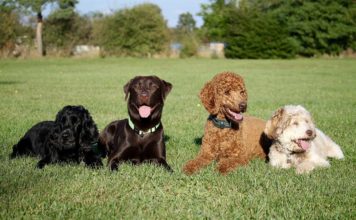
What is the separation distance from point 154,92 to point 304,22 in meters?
51.6

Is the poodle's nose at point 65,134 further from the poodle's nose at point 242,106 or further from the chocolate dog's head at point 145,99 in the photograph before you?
the poodle's nose at point 242,106

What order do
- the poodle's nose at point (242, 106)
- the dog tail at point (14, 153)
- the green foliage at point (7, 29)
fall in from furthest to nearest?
the green foliage at point (7, 29) < the dog tail at point (14, 153) < the poodle's nose at point (242, 106)

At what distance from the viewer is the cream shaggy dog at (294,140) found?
244 inches

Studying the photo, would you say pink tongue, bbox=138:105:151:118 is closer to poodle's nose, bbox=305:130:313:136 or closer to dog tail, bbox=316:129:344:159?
poodle's nose, bbox=305:130:313:136

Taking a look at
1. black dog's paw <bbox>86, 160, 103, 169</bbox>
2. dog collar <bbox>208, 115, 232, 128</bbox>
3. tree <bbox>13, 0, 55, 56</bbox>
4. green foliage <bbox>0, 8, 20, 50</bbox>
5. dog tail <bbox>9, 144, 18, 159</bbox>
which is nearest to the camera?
black dog's paw <bbox>86, 160, 103, 169</bbox>

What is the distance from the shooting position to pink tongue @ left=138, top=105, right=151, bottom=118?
6.34 meters

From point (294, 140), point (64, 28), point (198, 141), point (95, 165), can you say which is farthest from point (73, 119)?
point (64, 28)

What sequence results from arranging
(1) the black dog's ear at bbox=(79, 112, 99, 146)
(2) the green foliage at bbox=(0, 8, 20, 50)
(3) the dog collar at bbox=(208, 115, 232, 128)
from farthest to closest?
(2) the green foliage at bbox=(0, 8, 20, 50) → (1) the black dog's ear at bbox=(79, 112, 99, 146) → (3) the dog collar at bbox=(208, 115, 232, 128)

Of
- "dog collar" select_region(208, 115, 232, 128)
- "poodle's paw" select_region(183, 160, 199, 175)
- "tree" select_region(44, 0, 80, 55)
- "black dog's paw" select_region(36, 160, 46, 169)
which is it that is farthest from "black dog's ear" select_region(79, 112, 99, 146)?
"tree" select_region(44, 0, 80, 55)

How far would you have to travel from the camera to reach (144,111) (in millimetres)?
6355

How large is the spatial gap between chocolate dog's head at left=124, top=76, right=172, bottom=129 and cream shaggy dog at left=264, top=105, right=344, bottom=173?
62.7 inches

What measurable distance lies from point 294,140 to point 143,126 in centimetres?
209

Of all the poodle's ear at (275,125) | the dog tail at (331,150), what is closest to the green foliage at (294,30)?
the dog tail at (331,150)

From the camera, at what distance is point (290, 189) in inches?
205
